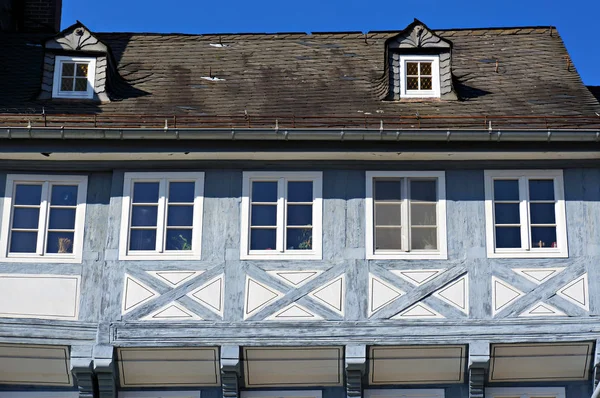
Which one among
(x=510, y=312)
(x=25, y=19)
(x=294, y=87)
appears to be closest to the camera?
(x=510, y=312)

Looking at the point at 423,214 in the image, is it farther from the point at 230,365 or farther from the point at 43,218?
the point at 43,218

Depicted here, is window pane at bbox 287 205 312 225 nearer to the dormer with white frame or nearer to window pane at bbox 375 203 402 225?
window pane at bbox 375 203 402 225

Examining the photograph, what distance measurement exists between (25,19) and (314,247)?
9.23 meters

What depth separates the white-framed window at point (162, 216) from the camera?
1762 cm

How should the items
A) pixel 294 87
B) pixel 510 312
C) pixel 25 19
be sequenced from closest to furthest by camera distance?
pixel 510 312 → pixel 294 87 → pixel 25 19

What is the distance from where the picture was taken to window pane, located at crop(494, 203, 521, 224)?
17.8 meters

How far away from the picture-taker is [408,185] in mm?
18047

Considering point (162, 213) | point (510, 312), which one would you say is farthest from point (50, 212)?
point (510, 312)

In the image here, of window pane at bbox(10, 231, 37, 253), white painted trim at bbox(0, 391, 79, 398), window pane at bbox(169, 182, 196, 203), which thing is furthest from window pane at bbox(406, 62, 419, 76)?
white painted trim at bbox(0, 391, 79, 398)

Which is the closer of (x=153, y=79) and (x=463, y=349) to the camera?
(x=463, y=349)

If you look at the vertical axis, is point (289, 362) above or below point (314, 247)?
below

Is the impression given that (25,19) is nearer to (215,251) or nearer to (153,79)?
(153,79)

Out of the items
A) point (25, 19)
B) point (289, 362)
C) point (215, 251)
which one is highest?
point (25, 19)

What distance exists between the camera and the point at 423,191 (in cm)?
1808
